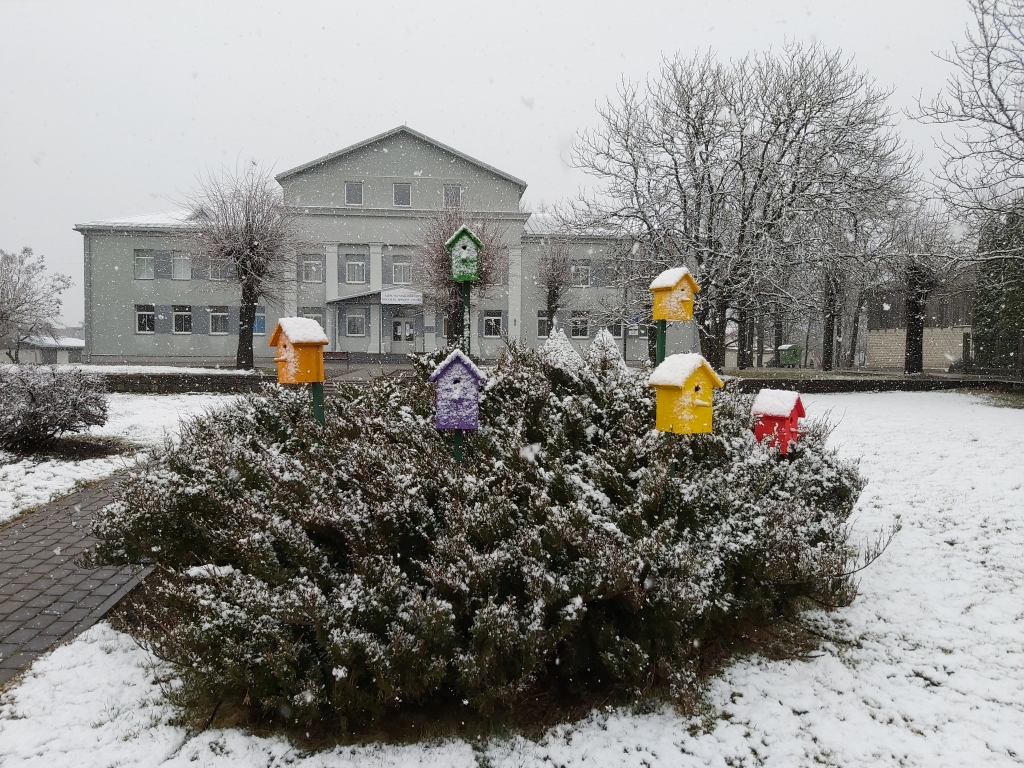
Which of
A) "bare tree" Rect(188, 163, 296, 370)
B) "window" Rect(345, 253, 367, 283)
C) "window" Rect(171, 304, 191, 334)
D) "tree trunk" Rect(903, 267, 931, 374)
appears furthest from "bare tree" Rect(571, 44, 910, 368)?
"window" Rect(171, 304, 191, 334)

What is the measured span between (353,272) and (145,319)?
1088 cm

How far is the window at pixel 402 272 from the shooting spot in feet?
104

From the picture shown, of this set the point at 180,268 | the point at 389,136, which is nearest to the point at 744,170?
the point at 389,136

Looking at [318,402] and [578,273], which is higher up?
[578,273]

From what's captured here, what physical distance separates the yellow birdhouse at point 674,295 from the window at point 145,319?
109ft

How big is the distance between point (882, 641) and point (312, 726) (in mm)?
3277

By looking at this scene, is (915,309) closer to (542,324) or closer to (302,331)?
(542,324)

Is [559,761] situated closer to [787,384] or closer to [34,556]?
[34,556]

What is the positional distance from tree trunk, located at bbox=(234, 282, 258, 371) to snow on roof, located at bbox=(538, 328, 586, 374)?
17591 millimetres

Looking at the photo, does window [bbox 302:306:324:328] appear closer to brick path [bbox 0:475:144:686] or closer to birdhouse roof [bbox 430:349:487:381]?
brick path [bbox 0:475:144:686]

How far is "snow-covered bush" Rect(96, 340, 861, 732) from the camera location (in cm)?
260

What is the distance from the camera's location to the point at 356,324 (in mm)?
31906

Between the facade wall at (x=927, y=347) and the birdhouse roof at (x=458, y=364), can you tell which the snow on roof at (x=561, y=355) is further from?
the facade wall at (x=927, y=347)

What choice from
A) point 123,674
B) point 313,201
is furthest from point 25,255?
point 123,674
